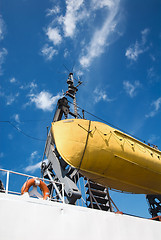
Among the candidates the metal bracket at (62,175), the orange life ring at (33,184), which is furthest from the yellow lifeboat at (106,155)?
the orange life ring at (33,184)

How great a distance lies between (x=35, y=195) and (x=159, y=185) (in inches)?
243

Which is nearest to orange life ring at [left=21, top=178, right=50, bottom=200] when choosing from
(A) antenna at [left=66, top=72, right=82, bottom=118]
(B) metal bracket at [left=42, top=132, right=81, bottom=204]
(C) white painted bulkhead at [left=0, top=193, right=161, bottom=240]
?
(C) white painted bulkhead at [left=0, top=193, right=161, bottom=240]

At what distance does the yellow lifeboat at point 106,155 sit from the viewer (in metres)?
7.53

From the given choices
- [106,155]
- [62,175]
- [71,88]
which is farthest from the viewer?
[71,88]

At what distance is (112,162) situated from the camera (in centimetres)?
787

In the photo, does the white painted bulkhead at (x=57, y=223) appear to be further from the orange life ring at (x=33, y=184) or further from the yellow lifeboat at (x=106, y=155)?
the yellow lifeboat at (x=106, y=155)

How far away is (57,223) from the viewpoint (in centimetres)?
520

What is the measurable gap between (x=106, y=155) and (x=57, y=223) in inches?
132

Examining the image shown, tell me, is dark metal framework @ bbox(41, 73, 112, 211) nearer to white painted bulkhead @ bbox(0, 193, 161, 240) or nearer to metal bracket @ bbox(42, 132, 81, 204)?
metal bracket @ bbox(42, 132, 81, 204)

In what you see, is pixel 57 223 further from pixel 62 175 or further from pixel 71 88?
pixel 71 88

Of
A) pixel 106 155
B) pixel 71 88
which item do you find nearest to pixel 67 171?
pixel 106 155

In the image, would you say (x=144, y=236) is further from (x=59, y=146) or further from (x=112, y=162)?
(x=59, y=146)

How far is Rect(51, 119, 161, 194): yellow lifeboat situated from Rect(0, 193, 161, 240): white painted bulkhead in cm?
189

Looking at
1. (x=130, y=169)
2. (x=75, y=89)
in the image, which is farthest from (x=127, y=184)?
(x=75, y=89)
